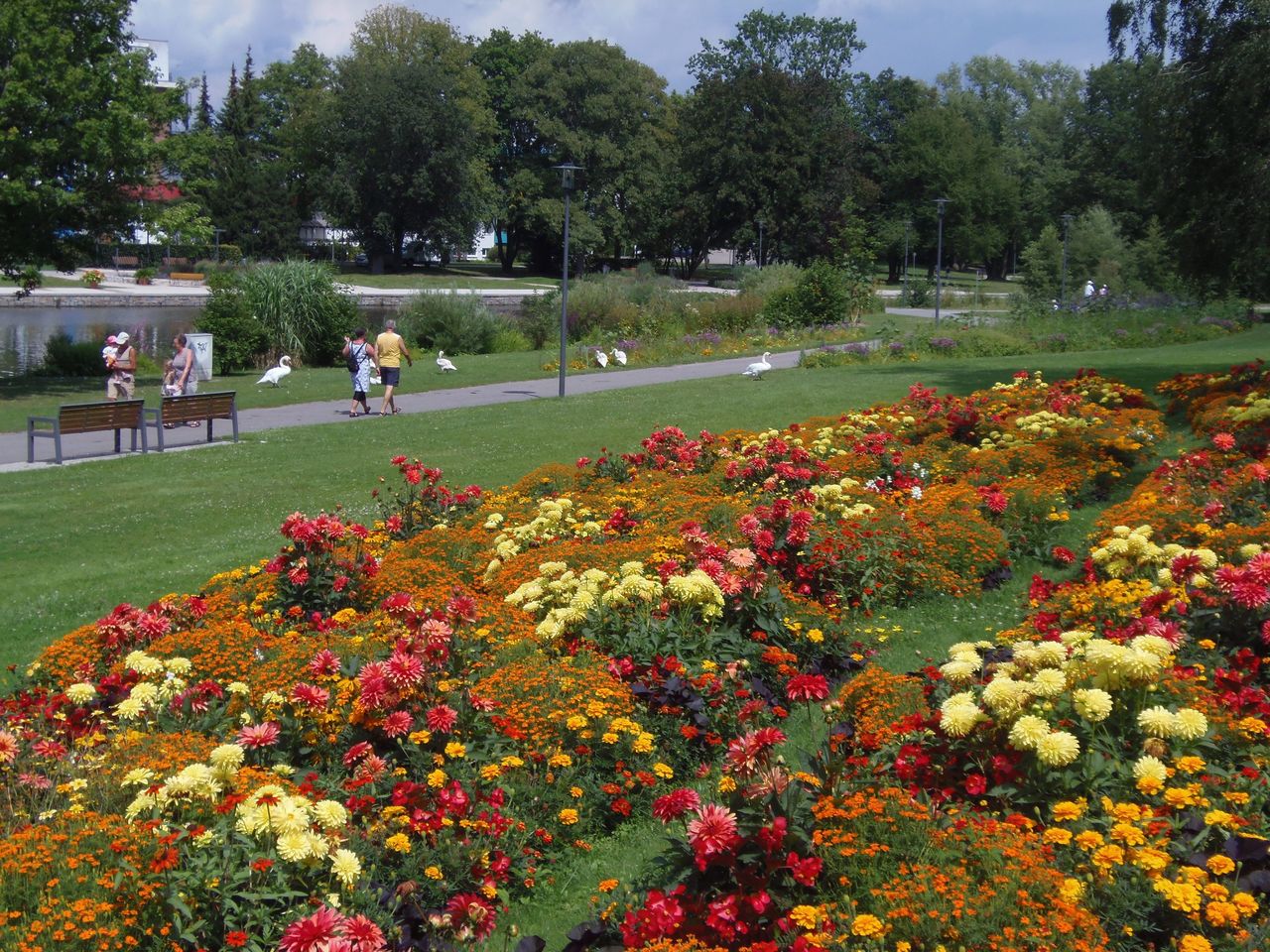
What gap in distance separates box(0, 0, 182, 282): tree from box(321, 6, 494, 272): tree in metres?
44.3

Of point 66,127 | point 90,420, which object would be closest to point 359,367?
point 90,420

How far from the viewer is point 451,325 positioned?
31297 millimetres

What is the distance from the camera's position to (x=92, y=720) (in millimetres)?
5371

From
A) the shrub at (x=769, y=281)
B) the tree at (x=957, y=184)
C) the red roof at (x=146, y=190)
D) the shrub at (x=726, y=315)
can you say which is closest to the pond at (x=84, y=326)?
the red roof at (x=146, y=190)

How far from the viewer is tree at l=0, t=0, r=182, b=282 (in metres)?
23.0

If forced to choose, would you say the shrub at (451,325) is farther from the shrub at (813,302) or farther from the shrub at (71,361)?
the shrub at (813,302)

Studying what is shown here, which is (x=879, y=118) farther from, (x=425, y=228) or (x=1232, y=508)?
(x=1232, y=508)

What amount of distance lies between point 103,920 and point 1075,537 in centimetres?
718

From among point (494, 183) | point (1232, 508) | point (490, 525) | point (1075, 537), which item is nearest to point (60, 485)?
point (490, 525)

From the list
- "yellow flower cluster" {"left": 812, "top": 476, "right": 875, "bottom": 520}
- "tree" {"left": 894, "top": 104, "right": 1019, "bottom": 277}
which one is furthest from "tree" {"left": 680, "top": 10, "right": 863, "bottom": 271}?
"yellow flower cluster" {"left": 812, "top": 476, "right": 875, "bottom": 520}

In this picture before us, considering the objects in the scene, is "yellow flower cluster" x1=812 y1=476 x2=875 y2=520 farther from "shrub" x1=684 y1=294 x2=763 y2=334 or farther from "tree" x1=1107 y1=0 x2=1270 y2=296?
"shrub" x1=684 y1=294 x2=763 y2=334

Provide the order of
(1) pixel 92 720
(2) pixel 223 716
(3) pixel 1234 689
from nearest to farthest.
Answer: (3) pixel 1234 689
(2) pixel 223 716
(1) pixel 92 720

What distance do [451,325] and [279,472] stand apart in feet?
59.8

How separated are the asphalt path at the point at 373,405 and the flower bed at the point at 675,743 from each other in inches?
357
